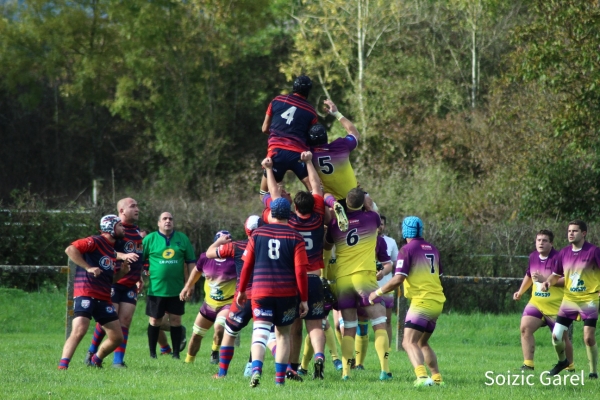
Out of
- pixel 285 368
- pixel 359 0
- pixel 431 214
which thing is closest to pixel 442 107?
pixel 359 0

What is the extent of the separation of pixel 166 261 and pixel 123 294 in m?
1.16

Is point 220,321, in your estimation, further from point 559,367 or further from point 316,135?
point 559,367

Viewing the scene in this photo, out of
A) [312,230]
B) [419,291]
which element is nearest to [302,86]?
[312,230]

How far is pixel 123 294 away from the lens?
12.8m

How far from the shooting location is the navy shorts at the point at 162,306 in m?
13.7

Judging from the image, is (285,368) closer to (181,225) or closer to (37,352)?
(37,352)

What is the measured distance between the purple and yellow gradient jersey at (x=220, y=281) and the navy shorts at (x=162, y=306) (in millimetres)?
984

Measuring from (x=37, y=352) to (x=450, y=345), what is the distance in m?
7.73

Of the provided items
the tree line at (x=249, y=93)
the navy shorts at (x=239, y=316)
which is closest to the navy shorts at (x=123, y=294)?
the navy shorts at (x=239, y=316)

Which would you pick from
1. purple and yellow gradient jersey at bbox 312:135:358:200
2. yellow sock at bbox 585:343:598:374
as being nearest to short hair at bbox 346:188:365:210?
purple and yellow gradient jersey at bbox 312:135:358:200

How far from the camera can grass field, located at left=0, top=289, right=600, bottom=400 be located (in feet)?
29.5

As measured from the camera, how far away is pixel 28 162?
1672 inches

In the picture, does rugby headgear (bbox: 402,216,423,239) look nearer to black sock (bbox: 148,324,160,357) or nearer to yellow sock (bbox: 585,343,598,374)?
yellow sock (bbox: 585,343,598,374)

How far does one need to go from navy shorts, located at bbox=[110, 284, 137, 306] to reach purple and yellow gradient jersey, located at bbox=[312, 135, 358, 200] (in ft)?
11.0
